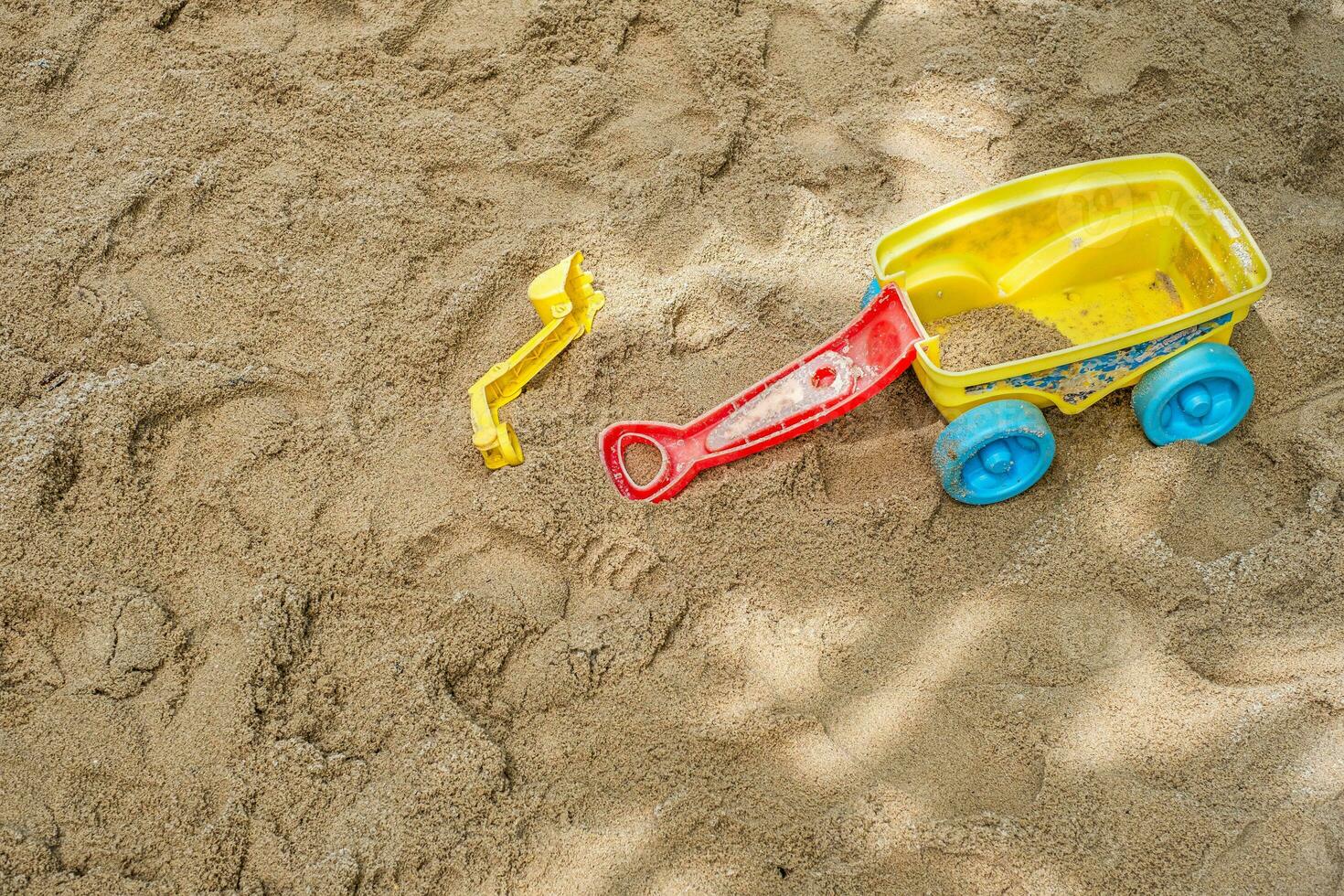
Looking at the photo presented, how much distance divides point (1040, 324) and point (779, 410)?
610 mm

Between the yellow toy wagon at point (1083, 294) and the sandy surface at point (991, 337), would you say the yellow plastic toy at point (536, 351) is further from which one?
the sandy surface at point (991, 337)

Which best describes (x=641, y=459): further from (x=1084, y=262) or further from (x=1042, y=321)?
(x=1084, y=262)

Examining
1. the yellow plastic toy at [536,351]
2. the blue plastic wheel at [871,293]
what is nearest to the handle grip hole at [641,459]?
the yellow plastic toy at [536,351]

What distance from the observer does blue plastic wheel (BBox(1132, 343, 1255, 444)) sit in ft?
6.97

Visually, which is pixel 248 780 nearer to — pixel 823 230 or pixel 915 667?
pixel 915 667

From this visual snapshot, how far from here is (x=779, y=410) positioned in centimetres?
222

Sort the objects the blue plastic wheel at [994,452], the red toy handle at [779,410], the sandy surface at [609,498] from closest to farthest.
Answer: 1. the sandy surface at [609,498]
2. the blue plastic wheel at [994,452]
3. the red toy handle at [779,410]

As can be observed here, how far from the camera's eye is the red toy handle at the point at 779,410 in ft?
7.20

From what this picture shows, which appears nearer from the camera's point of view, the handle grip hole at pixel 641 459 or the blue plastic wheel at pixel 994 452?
the blue plastic wheel at pixel 994 452

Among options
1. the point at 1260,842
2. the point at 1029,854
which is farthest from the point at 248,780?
the point at 1260,842

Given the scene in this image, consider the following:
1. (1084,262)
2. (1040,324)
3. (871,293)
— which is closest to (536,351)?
(871,293)

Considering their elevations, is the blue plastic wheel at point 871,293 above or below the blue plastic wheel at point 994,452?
above

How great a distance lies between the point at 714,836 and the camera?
6.00 feet

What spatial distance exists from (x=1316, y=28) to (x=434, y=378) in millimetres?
2384
